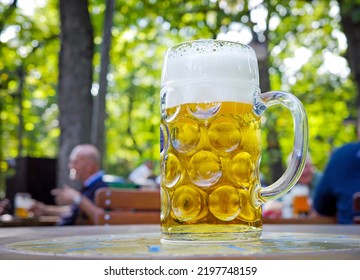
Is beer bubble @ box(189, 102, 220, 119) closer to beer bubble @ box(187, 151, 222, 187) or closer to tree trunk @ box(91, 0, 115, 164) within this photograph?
beer bubble @ box(187, 151, 222, 187)

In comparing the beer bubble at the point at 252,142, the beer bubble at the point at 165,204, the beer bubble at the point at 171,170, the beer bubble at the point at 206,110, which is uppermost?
the beer bubble at the point at 206,110

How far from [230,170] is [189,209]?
2.5 inches

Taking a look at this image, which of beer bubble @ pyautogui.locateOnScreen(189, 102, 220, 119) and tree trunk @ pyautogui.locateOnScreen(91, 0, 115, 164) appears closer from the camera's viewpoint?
beer bubble @ pyautogui.locateOnScreen(189, 102, 220, 119)

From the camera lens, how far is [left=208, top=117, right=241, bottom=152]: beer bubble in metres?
0.63

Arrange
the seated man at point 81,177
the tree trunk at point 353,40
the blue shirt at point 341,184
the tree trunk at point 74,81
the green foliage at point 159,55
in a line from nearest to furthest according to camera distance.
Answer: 1. the blue shirt at point 341,184
2. the seated man at point 81,177
3. the tree trunk at point 74,81
4. the tree trunk at point 353,40
5. the green foliage at point 159,55

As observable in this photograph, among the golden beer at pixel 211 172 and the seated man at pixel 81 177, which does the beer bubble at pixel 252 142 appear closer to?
the golden beer at pixel 211 172

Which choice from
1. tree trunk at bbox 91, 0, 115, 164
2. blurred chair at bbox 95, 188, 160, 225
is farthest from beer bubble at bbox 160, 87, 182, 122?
tree trunk at bbox 91, 0, 115, 164

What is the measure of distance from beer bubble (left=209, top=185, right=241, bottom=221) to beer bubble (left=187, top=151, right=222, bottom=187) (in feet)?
0.04

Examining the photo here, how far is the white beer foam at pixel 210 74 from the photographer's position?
A: 64cm

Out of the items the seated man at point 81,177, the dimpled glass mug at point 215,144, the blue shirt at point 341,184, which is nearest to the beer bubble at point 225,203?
the dimpled glass mug at point 215,144

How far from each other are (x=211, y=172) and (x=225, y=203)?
0.04 meters
